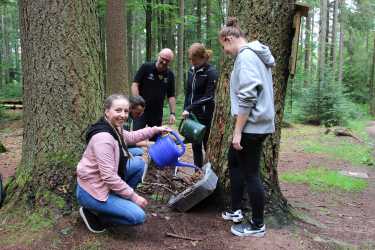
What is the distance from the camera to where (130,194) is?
10.3 feet

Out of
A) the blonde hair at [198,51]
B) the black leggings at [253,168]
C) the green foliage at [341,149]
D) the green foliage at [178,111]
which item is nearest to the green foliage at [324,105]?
the green foliage at [341,149]

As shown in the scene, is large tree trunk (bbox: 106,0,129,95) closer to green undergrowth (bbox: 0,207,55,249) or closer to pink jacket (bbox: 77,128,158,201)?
green undergrowth (bbox: 0,207,55,249)

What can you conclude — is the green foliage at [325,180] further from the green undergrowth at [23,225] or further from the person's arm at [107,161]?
the green undergrowth at [23,225]

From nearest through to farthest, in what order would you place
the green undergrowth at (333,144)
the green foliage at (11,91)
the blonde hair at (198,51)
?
the blonde hair at (198,51) → the green undergrowth at (333,144) → the green foliage at (11,91)

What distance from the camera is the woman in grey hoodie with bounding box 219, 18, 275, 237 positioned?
3.22 meters

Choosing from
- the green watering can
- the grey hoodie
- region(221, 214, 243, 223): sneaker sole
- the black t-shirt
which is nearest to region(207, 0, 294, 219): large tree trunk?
region(221, 214, 243, 223): sneaker sole

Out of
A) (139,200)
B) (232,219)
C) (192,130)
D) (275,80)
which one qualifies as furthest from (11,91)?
(139,200)

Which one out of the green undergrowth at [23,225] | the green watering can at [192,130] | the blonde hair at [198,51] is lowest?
the green undergrowth at [23,225]

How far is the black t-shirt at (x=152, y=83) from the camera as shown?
215 inches

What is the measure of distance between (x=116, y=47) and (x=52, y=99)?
18.0ft

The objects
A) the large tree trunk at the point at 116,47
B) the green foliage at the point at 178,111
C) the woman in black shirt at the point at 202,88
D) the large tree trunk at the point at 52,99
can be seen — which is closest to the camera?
the large tree trunk at the point at 52,99

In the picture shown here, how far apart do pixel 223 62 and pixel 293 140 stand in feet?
26.5

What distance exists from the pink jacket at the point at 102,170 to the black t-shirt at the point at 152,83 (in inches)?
95.3

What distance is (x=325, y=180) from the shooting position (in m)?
6.71
